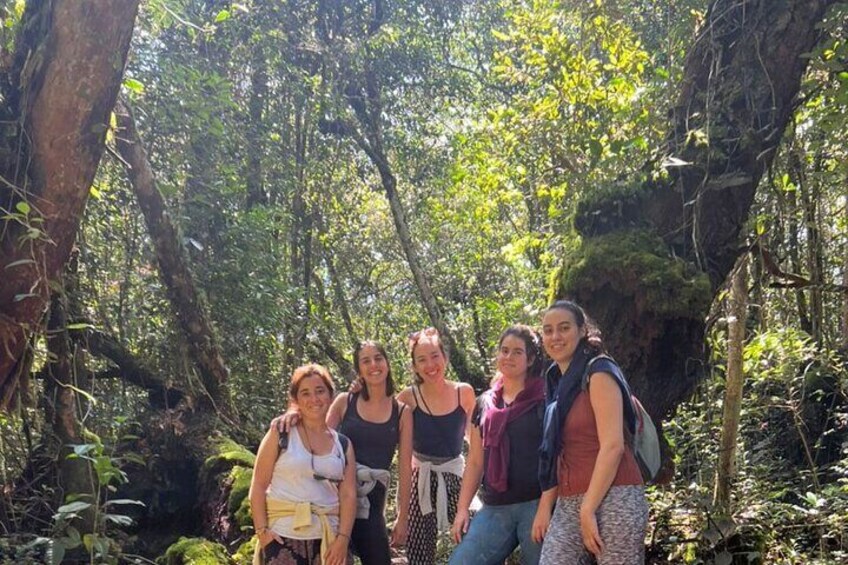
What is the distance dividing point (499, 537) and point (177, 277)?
5.09 m

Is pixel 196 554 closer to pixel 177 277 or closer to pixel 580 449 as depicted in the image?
pixel 177 277

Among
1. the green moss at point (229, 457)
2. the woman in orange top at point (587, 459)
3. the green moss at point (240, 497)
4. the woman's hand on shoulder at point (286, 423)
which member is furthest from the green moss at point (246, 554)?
the woman in orange top at point (587, 459)

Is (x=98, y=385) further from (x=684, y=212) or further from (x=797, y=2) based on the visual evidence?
(x=797, y=2)

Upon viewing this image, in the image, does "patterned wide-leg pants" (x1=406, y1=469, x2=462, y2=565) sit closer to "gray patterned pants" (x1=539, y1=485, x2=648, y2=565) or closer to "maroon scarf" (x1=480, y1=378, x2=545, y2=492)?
"maroon scarf" (x1=480, y1=378, x2=545, y2=492)

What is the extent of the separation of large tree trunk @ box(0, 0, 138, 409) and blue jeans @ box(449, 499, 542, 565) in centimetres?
221

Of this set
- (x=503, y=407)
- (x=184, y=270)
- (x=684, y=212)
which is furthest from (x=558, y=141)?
(x=184, y=270)

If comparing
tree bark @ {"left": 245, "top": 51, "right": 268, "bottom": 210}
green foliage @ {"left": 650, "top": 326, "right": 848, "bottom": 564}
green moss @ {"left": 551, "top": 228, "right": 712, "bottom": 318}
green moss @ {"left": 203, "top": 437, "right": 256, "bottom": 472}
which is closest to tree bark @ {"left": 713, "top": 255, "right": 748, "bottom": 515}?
green foliage @ {"left": 650, "top": 326, "right": 848, "bottom": 564}

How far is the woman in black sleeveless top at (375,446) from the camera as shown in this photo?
3.83 metres

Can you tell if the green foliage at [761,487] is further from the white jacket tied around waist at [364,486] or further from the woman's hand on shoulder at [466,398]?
the white jacket tied around waist at [364,486]

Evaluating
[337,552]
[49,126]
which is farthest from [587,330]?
[49,126]

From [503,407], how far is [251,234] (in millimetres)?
6337

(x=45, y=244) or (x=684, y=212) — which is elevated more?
(x=684, y=212)

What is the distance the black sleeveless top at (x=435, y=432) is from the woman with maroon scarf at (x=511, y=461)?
52 centimetres

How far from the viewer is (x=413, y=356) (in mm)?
3969
